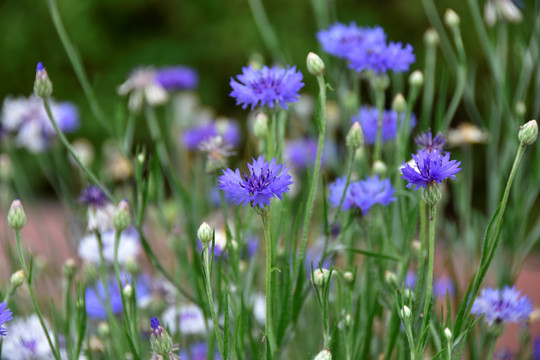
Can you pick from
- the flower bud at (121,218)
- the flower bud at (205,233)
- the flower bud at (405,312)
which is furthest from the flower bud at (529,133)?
the flower bud at (121,218)

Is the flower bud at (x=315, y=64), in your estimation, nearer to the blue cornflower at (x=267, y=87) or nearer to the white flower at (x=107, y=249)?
the blue cornflower at (x=267, y=87)

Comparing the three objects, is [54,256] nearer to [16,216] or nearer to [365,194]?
[16,216]

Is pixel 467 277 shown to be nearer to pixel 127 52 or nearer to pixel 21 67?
pixel 127 52

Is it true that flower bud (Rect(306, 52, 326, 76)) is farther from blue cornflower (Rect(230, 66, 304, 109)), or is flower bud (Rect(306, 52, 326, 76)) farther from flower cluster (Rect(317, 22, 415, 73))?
flower cluster (Rect(317, 22, 415, 73))

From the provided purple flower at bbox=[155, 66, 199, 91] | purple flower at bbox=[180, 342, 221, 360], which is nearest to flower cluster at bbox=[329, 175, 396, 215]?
purple flower at bbox=[180, 342, 221, 360]

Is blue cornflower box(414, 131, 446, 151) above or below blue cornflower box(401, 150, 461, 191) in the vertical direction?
above

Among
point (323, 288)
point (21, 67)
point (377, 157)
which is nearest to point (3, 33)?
point (21, 67)
